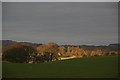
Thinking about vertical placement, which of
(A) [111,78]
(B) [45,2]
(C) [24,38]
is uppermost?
(B) [45,2]

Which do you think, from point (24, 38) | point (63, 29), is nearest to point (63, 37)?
point (63, 29)

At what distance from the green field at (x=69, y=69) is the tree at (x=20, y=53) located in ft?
0.38

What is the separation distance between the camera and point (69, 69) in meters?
9.77

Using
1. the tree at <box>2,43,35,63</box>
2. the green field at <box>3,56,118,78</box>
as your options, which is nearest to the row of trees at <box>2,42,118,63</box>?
the tree at <box>2,43,35,63</box>

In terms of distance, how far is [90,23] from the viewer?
9.74m

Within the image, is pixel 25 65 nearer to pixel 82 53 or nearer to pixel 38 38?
pixel 38 38

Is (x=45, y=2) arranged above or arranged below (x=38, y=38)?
A: above

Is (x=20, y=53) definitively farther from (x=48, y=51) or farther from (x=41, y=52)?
(x=48, y=51)

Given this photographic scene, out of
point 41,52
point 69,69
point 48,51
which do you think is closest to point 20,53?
point 41,52

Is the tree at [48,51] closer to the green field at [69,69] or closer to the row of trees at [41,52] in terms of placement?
the row of trees at [41,52]

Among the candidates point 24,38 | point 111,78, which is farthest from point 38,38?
point 111,78

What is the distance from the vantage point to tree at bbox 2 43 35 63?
32.2 ft

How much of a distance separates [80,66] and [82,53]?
29cm

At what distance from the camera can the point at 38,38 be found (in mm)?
9812
